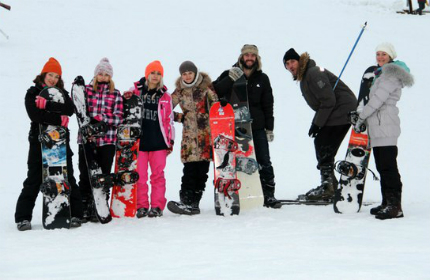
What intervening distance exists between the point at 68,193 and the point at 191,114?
62.4 inches

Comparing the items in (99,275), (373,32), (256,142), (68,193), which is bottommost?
(99,275)

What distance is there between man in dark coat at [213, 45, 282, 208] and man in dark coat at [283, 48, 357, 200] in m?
0.39

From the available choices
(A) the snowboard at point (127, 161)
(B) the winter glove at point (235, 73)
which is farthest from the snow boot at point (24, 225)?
(B) the winter glove at point (235, 73)

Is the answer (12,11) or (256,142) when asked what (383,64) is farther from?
(12,11)

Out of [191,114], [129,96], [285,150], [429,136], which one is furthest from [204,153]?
[429,136]

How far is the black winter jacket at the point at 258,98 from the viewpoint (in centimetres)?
661

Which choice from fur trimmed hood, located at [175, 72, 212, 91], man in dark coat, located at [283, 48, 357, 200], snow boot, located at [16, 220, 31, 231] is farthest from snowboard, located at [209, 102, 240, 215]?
snow boot, located at [16, 220, 31, 231]

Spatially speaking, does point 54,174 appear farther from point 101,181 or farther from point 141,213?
point 141,213

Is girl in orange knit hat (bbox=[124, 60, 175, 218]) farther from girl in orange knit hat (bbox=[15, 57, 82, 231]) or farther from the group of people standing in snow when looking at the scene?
girl in orange knit hat (bbox=[15, 57, 82, 231])

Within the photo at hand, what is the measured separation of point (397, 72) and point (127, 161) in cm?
285

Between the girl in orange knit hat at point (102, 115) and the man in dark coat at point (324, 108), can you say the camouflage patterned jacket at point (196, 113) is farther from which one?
the man in dark coat at point (324, 108)

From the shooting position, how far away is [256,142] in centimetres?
664

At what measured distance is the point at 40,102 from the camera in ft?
18.3

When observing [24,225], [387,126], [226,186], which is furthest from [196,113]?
[24,225]
